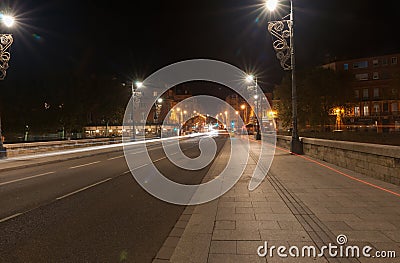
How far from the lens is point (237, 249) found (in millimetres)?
3988

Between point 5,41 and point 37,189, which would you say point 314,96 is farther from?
point 37,189

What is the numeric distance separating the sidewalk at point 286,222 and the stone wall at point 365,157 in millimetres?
410

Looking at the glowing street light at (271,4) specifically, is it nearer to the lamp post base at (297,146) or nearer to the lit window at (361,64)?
Result: the lamp post base at (297,146)

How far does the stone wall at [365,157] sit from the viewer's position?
25.0ft

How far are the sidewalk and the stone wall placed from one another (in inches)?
16.1

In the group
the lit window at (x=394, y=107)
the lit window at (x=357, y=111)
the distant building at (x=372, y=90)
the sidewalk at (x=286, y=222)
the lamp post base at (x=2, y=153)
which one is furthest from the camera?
the lit window at (x=357, y=111)

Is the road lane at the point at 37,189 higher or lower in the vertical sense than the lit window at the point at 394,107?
lower

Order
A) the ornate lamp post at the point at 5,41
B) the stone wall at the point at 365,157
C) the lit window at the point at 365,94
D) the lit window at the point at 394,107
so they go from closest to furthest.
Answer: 1. the stone wall at the point at 365,157
2. the ornate lamp post at the point at 5,41
3. the lit window at the point at 394,107
4. the lit window at the point at 365,94

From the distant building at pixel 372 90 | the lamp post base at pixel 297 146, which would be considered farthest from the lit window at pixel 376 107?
the lamp post base at pixel 297 146

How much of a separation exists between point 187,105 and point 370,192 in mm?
149640

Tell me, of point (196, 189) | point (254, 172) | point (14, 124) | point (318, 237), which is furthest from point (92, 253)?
point (14, 124)

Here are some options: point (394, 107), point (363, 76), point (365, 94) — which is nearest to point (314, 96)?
point (394, 107)

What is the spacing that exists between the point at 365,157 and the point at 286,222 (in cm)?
581

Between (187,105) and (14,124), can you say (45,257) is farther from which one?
(187,105)
